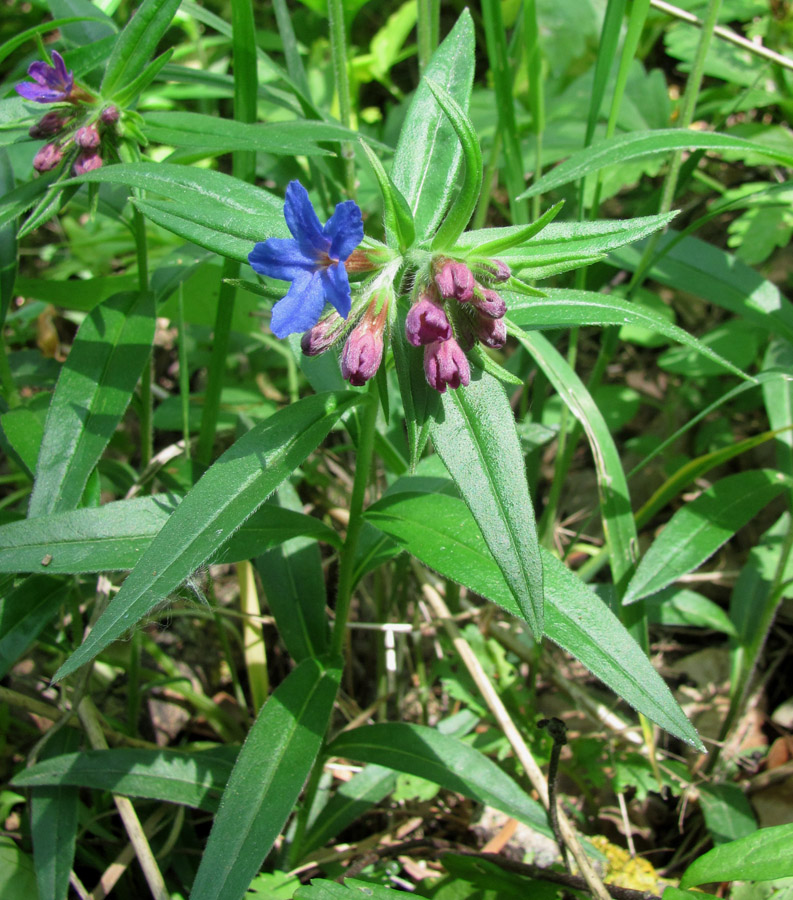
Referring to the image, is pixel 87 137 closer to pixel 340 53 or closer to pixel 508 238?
pixel 340 53

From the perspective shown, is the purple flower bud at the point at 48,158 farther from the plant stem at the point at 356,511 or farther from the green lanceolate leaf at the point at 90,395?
the plant stem at the point at 356,511

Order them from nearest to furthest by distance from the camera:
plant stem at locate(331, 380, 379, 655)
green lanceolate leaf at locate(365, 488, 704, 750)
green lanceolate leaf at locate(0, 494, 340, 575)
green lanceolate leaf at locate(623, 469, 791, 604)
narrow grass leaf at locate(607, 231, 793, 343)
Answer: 1. green lanceolate leaf at locate(365, 488, 704, 750)
2. green lanceolate leaf at locate(0, 494, 340, 575)
3. plant stem at locate(331, 380, 379, 655)
4. green lanceolate leaf at locate(623, 469, 791, 604)
5. narrow grass leaf at locate(607, 231, 793, 343)

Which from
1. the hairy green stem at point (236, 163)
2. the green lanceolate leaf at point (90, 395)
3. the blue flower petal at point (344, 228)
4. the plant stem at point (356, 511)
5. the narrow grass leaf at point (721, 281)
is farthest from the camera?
the narrow grass leaf at point (721, 281)

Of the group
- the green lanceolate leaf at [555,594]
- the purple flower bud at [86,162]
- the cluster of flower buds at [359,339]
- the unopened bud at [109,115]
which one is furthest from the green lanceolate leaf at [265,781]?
the unopened bud at [109,115]

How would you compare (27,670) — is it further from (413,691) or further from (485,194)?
(485,194)

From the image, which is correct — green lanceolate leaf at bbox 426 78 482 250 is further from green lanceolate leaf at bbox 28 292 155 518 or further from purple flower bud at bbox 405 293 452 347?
green lanceolate leaf at bbox 28 292 155 518

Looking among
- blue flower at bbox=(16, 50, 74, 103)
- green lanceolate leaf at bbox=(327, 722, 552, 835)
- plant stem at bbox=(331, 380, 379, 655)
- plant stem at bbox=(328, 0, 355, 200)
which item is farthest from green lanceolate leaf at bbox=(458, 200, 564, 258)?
green lanceolate leaf at bbox=(327, 722, 552, 835)
